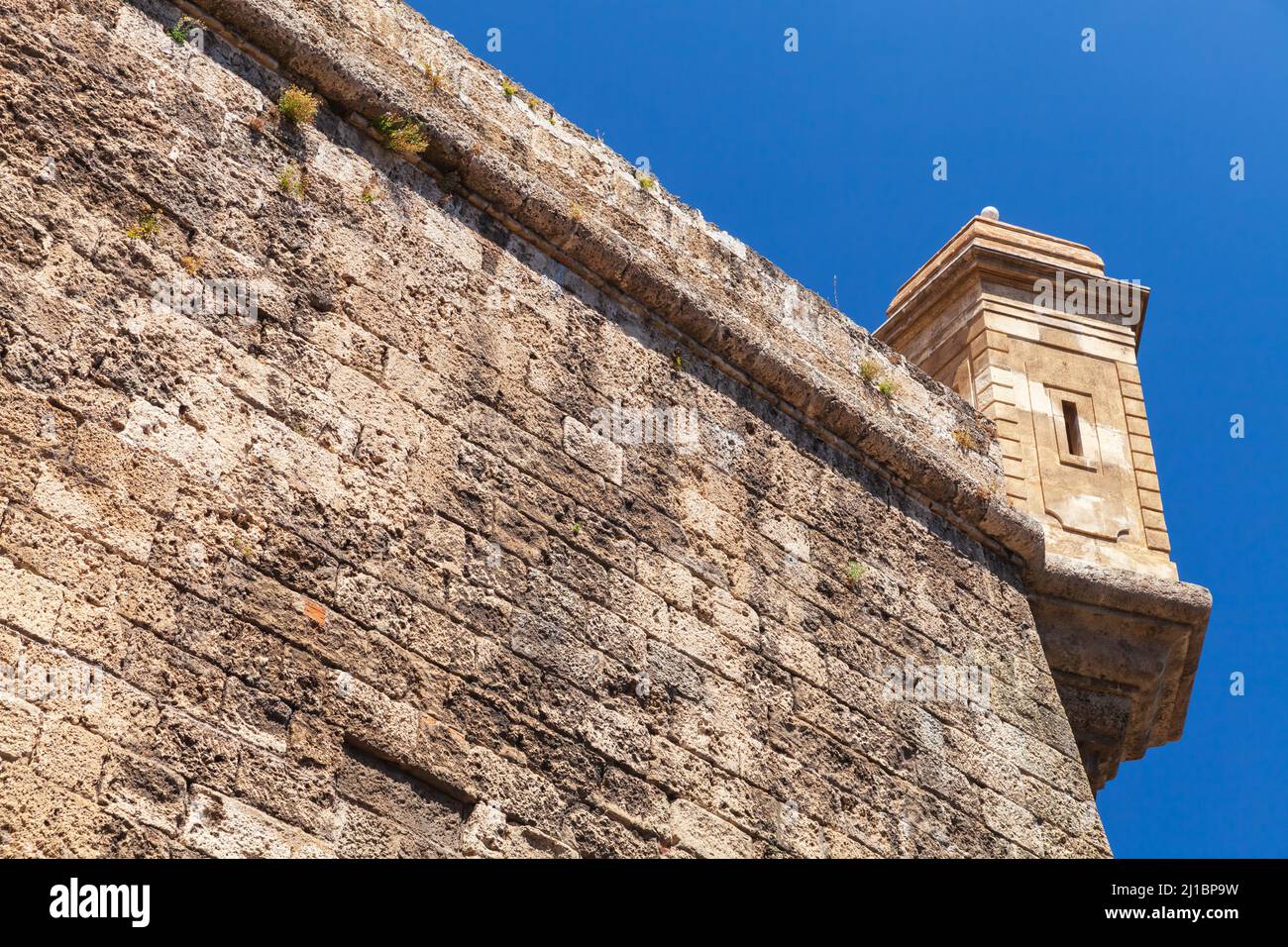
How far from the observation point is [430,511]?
4.96 m

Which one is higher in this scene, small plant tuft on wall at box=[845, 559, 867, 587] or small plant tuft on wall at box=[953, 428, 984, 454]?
small plant tuft on wall at box=[953, 428, 984, 454]

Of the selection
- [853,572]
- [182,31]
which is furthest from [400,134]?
[853,572]

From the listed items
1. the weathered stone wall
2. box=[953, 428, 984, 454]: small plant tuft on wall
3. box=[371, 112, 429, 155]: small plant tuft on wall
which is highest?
box=[371, 112, 429, 155]: small plant tuft on wall

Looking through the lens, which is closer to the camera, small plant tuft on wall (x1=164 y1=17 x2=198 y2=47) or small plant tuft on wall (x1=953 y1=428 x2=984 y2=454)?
small plant tuft on wall (x1=164 y1=17 x2=198 y2=47)

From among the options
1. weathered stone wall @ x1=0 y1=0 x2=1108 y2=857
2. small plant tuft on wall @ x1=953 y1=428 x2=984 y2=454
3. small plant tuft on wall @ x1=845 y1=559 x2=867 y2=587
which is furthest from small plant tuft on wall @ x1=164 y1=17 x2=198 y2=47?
small plant tuft on wall @ x1=953 y1=428 x2=984 y2=454

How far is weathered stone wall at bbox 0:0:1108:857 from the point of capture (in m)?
4.12

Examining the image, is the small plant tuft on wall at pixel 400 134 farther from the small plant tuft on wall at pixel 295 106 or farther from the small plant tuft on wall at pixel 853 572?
the small plant tuft on wall at pixel 853 572

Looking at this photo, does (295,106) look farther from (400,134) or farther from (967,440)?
(967,440)

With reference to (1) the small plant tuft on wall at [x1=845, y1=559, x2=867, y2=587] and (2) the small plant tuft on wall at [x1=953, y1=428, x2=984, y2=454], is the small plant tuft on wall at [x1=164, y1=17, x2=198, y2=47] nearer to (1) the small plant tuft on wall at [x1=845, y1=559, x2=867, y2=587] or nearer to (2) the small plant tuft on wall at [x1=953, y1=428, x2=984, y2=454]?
(1) the small plant tuft on wall at [x1=845, y1=559, x2=867, y2=587]

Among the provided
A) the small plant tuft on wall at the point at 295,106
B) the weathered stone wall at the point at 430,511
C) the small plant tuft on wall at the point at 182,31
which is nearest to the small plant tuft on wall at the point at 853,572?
the weathered stone wall at the point at 430,511

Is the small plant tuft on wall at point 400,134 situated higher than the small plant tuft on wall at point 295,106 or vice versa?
the small plant tuft on wall at point 400,134

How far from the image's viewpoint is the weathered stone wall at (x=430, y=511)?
4.12 meters

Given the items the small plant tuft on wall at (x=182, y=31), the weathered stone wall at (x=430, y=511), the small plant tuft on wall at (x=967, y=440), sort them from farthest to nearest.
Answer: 1. the small plant tuft on wall at (x=967, y=440)
2. the small plant tuft on wall at (x=182, y=31)
3. the weathered stone wall at (x=430, y=511)

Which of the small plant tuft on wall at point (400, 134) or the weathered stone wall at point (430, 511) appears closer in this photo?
the weathered stone wall at point (430, 511)
